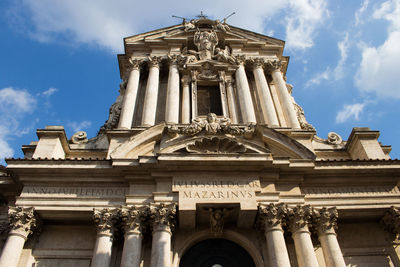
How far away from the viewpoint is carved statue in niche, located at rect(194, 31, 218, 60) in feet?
62.0

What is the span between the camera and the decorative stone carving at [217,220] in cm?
1173

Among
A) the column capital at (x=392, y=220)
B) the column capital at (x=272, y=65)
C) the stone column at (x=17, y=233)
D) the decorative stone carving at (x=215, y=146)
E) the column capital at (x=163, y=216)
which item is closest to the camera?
the stone column at (x=17, y=233)

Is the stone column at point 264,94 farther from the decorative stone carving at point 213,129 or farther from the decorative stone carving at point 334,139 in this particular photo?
the decorative stone carving at point 334,139

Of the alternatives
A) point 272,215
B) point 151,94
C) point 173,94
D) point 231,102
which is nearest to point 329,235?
point 272,215

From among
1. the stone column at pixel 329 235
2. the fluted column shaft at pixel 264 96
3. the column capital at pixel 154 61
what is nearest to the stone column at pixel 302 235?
the stone column at pixel 329 235

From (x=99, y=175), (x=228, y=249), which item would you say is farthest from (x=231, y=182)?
(x=99, y=175)

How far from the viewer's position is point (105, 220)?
1134 cm

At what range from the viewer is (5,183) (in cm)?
1289

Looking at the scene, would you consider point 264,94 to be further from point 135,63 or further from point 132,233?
point 132,233

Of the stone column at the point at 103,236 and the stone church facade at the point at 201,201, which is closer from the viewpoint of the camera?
the stone column at the point at 103,236

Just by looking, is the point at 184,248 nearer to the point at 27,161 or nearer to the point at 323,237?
the point at 323,237

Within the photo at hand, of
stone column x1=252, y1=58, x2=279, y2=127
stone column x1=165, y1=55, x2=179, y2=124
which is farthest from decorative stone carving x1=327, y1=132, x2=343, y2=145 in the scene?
stone column x1=165, y1=55, x2=179, y2=124

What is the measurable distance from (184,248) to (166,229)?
1117mm

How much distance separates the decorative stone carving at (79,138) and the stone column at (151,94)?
2751 mm
